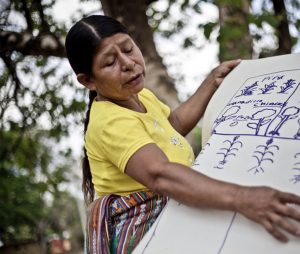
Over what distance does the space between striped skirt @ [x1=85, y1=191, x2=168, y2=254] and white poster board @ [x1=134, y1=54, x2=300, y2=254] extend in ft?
0.55

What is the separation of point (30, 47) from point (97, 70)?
3154 millimetres

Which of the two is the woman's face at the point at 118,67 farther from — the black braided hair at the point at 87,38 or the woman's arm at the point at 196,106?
the woman's arm at the point at 196,106

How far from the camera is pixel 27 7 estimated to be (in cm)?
462

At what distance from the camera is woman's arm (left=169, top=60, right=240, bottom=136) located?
2027 millimetres

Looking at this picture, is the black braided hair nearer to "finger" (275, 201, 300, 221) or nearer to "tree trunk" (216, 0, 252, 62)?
"finger" (275, 201, 300, 221)

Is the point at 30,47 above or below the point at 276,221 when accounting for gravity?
above

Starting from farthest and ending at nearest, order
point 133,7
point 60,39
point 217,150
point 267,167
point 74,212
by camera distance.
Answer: point 74,212
point 60,39
point 133,7
point 217,150
point 267,167

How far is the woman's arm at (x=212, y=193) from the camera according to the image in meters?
1.19

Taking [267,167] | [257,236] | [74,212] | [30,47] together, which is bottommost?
[74,212]

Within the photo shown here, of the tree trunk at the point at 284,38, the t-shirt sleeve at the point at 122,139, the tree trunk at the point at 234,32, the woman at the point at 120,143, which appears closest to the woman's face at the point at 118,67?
the woman at the point at 120,143

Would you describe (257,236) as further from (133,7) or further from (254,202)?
(133,7)

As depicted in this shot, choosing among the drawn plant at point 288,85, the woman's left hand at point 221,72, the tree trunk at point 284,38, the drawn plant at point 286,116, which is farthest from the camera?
the tree trunk at point 284,38

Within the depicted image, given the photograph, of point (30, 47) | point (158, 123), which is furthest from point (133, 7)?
point (158, 123)

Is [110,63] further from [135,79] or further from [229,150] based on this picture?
[229,150]
